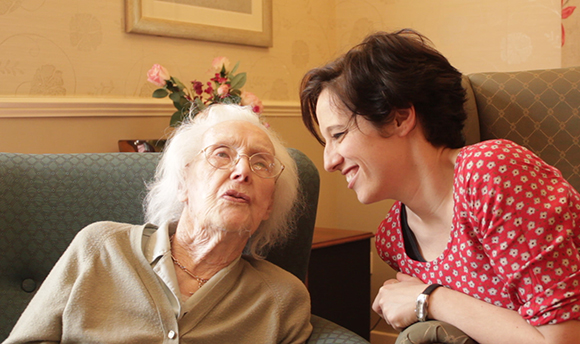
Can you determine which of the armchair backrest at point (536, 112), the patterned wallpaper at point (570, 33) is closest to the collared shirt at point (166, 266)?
the armchair backrest at point (536, 112)

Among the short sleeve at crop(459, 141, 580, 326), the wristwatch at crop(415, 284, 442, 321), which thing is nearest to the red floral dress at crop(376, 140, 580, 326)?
the short sleeve at crop(459, 141, 580, 326)

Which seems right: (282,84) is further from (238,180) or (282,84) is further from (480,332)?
(480,332)

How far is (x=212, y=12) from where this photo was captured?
2.68 m

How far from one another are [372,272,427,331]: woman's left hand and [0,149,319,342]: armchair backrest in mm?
302

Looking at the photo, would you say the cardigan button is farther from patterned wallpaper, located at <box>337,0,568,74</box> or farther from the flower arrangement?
patterned wallpaper, located at <box>337,0,568,74</box>

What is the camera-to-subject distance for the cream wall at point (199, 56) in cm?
211

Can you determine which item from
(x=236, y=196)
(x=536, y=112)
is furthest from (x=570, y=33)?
(x=236, y=196)

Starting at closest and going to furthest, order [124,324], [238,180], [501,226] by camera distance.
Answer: [501,226] → [124,324] → [238,180]

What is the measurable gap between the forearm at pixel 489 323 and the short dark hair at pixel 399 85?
385 mm

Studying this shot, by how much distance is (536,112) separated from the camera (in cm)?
201

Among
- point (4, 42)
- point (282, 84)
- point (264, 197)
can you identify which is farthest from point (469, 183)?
point (282, 84)

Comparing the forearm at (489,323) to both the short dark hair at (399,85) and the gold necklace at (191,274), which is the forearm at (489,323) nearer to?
the short dark hair at (399,85)

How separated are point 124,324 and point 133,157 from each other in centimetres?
54

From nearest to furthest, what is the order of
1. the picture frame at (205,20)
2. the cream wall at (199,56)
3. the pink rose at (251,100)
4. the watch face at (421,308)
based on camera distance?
the watch face at (421,308) → the cream wall at (199,56) → the pink rose at (251,100) → the picture frame at (205,20)
